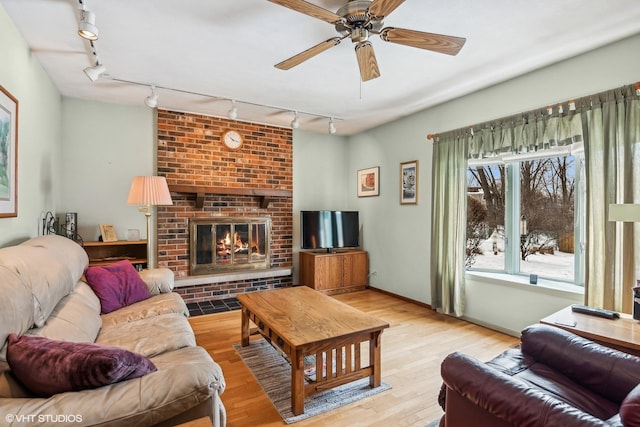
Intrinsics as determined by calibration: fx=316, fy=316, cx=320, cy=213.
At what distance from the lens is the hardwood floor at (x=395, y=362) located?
75.6 inches

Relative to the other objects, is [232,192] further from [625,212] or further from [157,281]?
[625,212]

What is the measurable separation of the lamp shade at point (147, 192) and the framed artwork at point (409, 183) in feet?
9.69

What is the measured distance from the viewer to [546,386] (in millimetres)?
1472

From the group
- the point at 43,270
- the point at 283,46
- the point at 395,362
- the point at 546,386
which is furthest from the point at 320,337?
the point at 283,46

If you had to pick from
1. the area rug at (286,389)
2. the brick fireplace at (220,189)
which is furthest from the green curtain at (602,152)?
the brick fireplace at (220,189)

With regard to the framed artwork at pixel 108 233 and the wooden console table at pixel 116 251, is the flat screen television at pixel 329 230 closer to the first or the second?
the wooden console table at pixel 116 251

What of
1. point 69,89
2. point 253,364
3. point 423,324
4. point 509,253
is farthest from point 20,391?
point 509,253

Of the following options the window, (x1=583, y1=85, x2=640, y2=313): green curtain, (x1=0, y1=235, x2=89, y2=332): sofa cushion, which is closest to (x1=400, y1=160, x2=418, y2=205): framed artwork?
the window

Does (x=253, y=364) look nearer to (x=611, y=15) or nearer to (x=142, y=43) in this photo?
(x=142, y=43)

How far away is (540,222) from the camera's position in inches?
124

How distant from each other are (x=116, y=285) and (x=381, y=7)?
275 centimetres

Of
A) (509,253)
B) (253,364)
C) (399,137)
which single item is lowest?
(253,364)

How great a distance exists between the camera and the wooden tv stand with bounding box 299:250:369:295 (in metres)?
4.60

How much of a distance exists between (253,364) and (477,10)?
299cm
